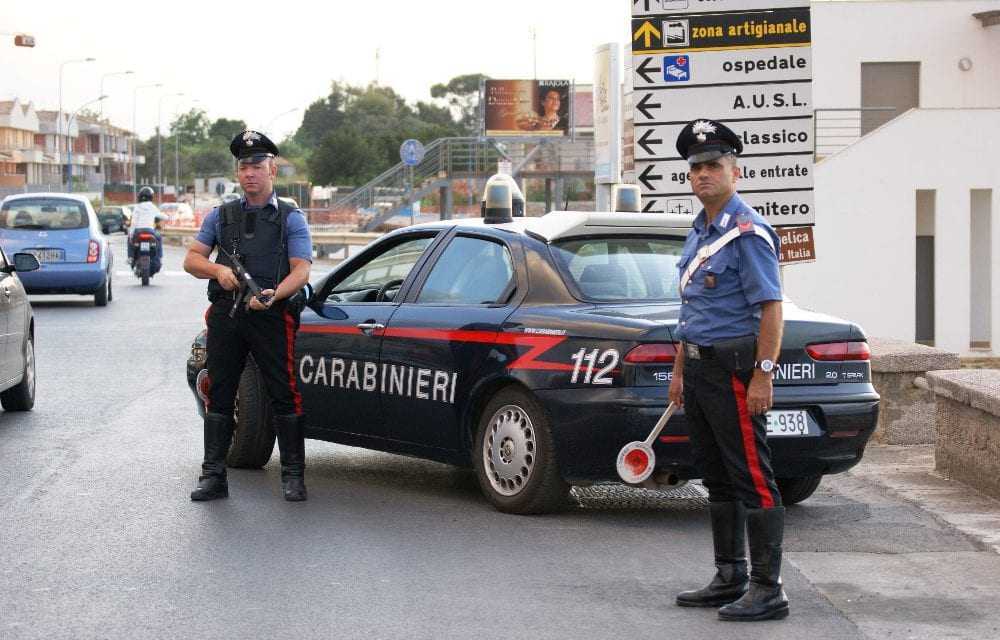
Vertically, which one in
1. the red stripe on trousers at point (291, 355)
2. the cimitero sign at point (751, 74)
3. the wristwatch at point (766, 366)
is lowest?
the red stripe on trousers at point (291, 355)

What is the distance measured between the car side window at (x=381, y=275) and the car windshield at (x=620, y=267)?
108 centimetres

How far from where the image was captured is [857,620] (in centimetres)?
622

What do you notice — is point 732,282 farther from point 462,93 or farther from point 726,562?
point 462,93

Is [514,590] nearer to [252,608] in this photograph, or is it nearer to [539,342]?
[252,608]

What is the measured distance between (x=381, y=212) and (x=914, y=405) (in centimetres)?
4626

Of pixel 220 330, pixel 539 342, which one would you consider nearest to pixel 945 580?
pixel 539 342

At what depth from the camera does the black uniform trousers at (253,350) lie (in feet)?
28.4

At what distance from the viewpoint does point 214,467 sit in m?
8.71

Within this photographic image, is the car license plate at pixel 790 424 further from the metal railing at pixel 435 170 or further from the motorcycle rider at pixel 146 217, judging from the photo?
the metal railing at pixel 435 170

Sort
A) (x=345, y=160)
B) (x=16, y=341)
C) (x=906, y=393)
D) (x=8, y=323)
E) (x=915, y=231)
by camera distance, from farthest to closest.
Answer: (x=345, y=160) → (x=915, y=231) → (x=16, y=341) → (x=8, y=323) → (x=906, y=393)

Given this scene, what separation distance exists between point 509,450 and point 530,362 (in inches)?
18.2

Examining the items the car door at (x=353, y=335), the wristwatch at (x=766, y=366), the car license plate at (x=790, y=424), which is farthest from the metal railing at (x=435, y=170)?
the wristwatch at (x=766, y=366)

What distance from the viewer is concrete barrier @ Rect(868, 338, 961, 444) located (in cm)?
1082

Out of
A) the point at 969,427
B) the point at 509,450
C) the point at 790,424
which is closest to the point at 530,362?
the point at 509,450
